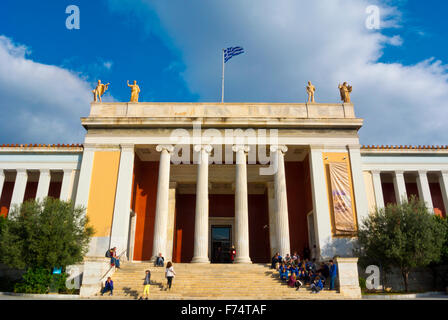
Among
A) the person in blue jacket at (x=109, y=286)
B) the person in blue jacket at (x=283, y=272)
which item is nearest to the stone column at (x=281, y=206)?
the person in blue jacket at (x=283, y=272)

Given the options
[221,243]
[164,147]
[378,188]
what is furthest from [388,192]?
[164,147]

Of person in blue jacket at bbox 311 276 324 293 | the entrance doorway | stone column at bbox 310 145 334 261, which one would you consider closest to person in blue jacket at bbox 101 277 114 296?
person in blue jacket at bbox 311 276 324 293

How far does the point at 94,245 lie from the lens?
76.8 ft

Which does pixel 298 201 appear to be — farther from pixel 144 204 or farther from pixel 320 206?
pixel 144 204

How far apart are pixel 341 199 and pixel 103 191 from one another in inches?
633

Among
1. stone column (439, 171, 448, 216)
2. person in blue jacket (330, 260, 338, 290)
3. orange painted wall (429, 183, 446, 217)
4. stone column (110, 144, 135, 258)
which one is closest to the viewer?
person in blue jacket (330, 260, 338, 290)

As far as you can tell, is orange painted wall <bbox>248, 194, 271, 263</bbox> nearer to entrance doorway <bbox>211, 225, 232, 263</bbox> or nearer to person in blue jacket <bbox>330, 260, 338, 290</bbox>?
entrance doorway <bbox>211, 225, 232, 263</bbox>

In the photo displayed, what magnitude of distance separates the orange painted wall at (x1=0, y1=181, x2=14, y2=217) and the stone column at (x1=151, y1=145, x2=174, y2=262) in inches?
488

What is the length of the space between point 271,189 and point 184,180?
274 inches

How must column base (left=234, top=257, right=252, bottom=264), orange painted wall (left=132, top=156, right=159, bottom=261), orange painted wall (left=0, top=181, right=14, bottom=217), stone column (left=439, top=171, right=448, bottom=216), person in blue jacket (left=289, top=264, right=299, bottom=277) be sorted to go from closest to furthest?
person in blue jacket (left=289, top=264, right=299, bottom=277) < column base (left=234, top=257, right=252, bottom=264) < stone column (left=439, top=171, right=448, bottom=216) < orange painted wall (left=132, top=156, right=159, bottom=261) < orange painted wall (left=0, top=181, right=14, bottom=217)

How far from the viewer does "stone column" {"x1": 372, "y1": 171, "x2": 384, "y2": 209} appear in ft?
84.1

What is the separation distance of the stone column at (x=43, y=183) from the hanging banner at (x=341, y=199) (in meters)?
20.2

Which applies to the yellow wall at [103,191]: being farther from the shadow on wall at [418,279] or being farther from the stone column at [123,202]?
the shadow on wall at [418,279]

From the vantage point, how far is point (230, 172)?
29.3 metres
